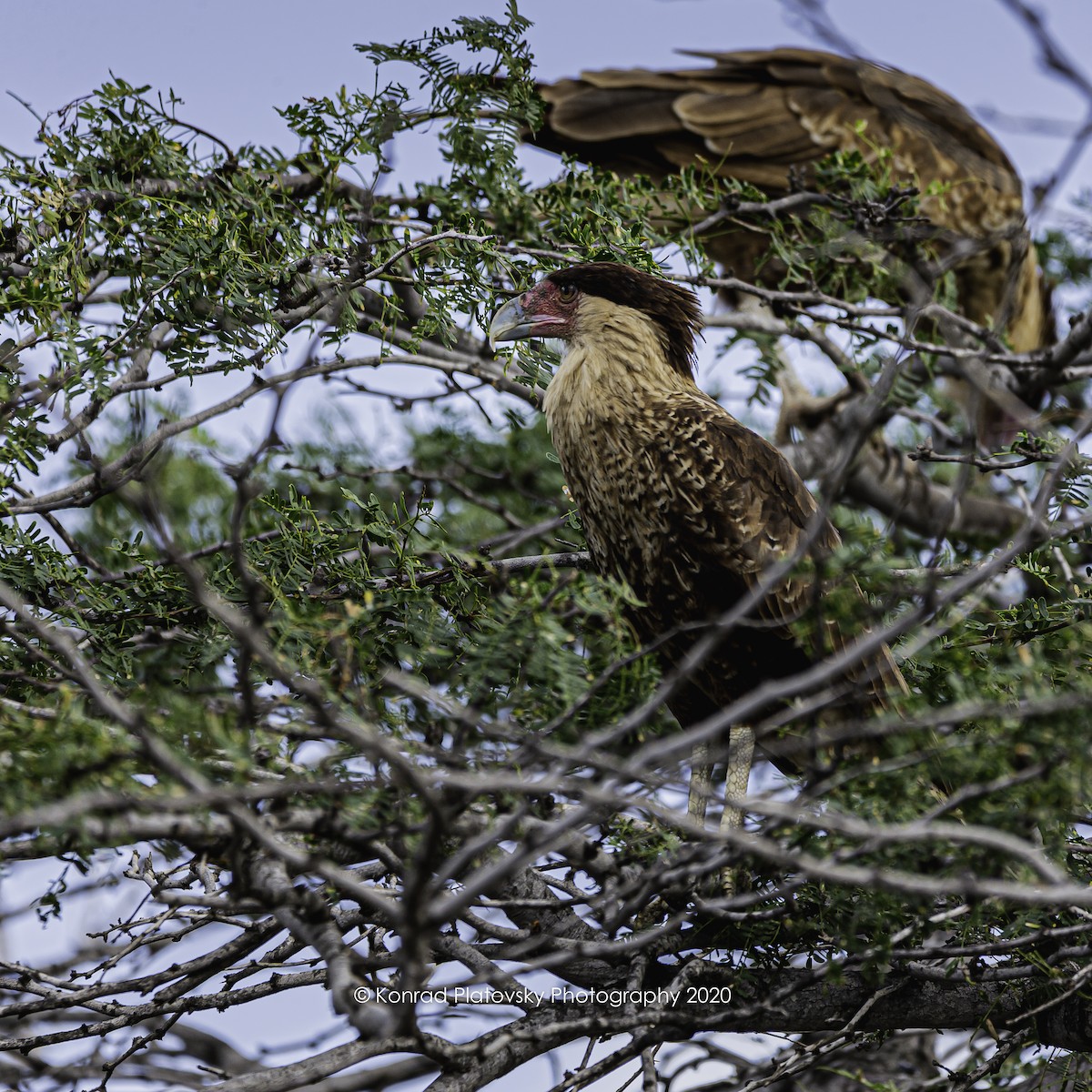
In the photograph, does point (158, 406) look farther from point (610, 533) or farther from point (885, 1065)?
point (885, 1065)

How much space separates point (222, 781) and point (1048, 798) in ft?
4.73

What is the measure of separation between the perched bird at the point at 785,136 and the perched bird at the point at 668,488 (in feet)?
6.98

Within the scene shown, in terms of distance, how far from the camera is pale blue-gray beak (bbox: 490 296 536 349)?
3.37 meters

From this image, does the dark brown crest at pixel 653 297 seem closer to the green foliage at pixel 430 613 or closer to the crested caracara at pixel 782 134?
the green foliage at pixel 430 613

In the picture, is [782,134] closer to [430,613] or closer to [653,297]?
[653,297]

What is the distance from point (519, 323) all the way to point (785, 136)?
354cm

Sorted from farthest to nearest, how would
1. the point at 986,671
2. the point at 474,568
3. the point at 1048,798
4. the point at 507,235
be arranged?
the point at 507,235 → the point at 474,568 → the point at 986,671 → the point at 1048,798

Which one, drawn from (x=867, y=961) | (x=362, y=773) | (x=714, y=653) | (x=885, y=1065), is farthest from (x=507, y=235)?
(x=885, y=1065)

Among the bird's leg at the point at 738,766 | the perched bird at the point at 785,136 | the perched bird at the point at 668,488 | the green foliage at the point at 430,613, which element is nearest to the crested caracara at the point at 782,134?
the perched bird at the point at 785,136

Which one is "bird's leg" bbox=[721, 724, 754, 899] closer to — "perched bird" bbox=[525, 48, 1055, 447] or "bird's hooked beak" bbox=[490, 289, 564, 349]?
"bird's hooked beak" bbox=[490, 289, 564, 349]

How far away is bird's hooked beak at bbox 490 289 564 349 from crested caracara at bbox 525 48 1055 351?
7.72 feet

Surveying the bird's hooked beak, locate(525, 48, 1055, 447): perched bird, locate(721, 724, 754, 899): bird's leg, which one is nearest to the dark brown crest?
the bird's hooked beak

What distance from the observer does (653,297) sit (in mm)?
3412

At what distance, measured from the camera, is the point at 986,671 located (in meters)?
2.46
